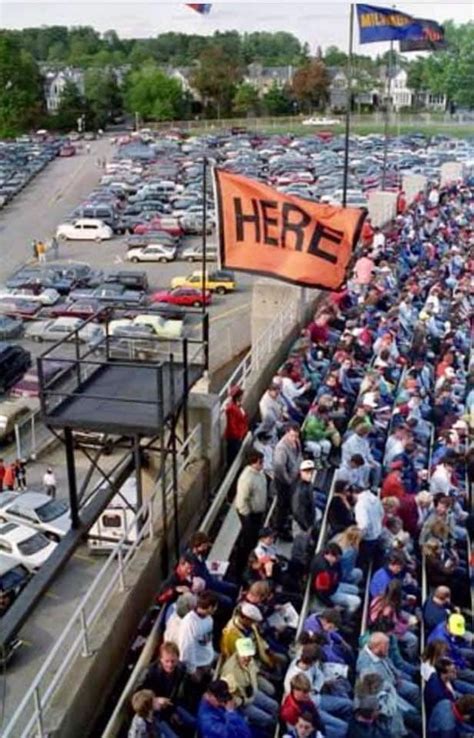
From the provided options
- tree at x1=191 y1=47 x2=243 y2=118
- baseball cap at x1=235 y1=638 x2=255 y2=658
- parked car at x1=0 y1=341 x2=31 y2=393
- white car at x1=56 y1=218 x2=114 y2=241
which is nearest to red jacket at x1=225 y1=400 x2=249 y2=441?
baseball cap at x1=235 y1=638 x2=255 y2=658

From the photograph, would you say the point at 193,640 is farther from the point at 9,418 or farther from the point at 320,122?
the point at 320,122

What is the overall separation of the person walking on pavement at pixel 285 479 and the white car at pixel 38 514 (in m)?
7.78

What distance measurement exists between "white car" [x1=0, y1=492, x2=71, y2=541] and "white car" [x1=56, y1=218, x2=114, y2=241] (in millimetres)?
34789

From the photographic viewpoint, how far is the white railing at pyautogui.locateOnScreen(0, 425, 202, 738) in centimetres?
648

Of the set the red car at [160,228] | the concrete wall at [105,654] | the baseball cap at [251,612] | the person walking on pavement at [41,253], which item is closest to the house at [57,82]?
the red car at [160,228]

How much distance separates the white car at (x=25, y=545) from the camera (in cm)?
1684

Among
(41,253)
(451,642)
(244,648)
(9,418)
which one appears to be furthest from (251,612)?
(41,253)

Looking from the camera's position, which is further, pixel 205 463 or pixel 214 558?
pixel 205 463

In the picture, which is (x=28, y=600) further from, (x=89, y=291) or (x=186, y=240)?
A: (x=186, y=240)

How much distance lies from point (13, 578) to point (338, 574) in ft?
26.5

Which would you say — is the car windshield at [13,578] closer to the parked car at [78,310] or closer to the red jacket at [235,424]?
the red jacket at [235,424]

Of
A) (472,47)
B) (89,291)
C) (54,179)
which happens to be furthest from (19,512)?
(472,47)

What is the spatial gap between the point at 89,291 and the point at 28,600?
3101 cm

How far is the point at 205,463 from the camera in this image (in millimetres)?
10945
